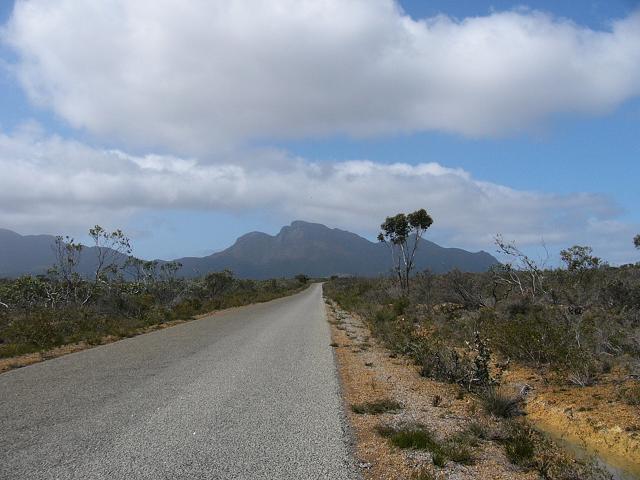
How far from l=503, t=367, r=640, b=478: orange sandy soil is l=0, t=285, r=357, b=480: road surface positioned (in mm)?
3478

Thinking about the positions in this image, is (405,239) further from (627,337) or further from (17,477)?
(17,477)

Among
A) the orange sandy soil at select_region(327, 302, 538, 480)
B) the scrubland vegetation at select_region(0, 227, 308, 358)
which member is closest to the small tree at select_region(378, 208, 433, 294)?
the scrubland vegetation at select_region(0, 227, 308, 358)

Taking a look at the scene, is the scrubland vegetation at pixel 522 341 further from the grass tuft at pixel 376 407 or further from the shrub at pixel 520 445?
the grass tuft at pixel 376 407

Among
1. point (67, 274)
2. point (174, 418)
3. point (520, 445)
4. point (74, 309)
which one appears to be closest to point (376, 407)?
point (520, 445)

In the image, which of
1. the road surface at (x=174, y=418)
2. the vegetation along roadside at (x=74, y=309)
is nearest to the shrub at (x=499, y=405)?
the road surface at (x=174, y=418)

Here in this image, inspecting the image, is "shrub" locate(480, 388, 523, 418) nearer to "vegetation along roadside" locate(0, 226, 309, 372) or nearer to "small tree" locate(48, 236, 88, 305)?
"vegetation along roadside" locate(0, 226, 309, 372)

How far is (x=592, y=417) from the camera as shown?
7.82 meters

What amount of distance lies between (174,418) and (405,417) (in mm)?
3438

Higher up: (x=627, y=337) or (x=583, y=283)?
(x=583, y=283)

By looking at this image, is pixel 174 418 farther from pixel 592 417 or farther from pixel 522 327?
pixel 522 327

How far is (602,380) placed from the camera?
9.73 m

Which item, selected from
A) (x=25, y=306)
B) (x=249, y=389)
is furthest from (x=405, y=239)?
(x=249, y=389)

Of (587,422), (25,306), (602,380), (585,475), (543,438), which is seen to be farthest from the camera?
(25,306)

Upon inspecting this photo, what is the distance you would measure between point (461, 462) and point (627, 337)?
7.24m
